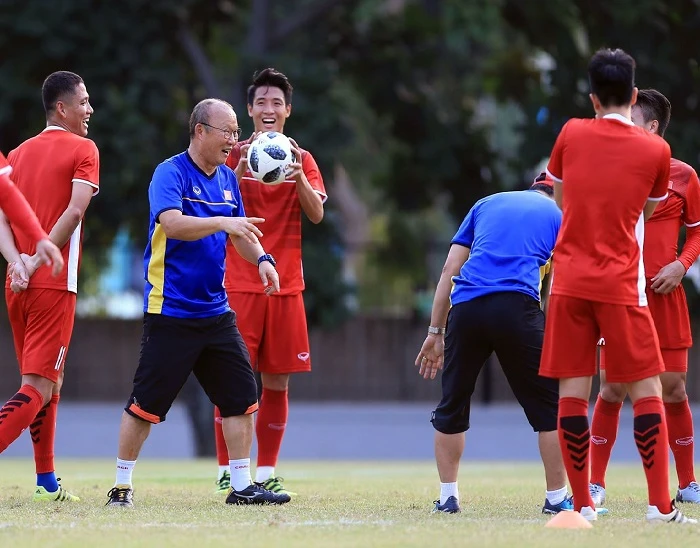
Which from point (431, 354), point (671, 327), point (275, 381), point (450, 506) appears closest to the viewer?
point (450, 506)

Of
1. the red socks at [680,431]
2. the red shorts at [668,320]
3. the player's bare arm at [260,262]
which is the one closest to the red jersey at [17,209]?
the player's bare arm at [260,262]

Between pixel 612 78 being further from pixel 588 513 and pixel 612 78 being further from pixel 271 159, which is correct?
pixel 271 159

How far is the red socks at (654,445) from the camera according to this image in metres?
6.63

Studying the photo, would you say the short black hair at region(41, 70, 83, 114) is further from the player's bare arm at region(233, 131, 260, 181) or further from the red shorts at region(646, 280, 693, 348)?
the red shorts at region(646, 280, 693, 348)

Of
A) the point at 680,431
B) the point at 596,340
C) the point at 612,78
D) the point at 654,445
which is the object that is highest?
the point at 612,78

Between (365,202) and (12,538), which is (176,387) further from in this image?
(365,202)

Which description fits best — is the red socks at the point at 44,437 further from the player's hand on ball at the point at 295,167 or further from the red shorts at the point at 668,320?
the red shorts at the point at 668,320

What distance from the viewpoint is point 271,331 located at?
8930 millimetres

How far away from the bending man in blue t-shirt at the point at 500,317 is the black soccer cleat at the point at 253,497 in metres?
1.09

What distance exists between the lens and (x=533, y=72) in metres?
20.6

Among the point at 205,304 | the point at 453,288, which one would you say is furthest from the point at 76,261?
the point at 453,288

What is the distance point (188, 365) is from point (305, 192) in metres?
1.56

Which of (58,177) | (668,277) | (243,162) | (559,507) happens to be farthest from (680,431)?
(58,177)

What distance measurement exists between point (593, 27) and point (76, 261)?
1145 centimetres
